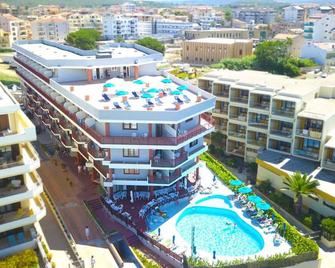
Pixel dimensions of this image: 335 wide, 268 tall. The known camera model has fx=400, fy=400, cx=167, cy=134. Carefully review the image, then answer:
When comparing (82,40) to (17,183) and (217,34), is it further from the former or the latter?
(17,183)

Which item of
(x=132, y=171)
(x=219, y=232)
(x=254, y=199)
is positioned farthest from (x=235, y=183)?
(x=132, y=171)

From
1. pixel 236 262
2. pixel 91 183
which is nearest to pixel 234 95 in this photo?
pixel 91 183

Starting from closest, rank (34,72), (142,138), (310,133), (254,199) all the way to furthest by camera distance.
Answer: (142,138)
(254,199)
(310,133)
(34,72)

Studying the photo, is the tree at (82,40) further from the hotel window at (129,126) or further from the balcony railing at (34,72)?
the hotel window at (129,126)

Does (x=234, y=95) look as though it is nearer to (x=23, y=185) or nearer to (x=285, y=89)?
(x=285, y=89)

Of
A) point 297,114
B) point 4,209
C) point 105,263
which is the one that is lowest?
point 105,263

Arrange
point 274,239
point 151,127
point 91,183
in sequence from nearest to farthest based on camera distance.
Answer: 1. point 274,239
2. point 151,127
3. point 91,183

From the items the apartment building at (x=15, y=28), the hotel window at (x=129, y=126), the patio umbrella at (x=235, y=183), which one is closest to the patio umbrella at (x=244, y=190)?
the patio umbrella at (x=235, y=183)
